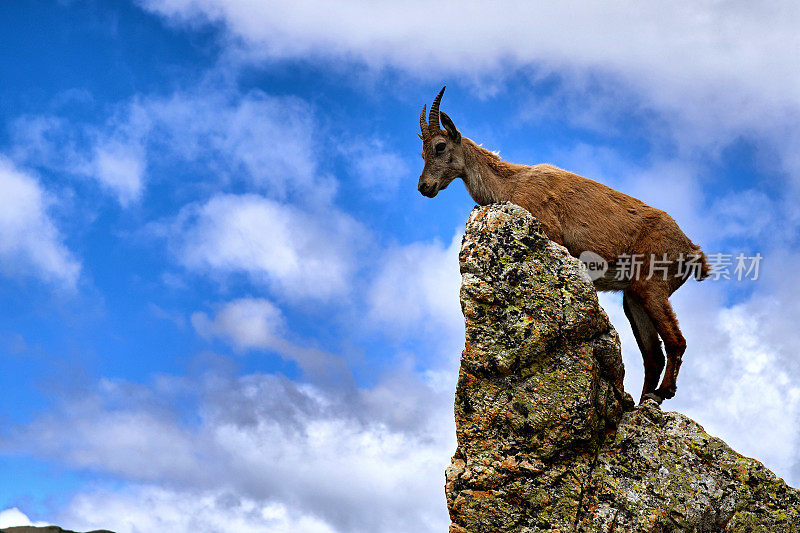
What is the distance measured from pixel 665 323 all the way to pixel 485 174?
4215 mm

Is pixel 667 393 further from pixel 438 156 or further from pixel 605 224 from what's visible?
pixel 438 156

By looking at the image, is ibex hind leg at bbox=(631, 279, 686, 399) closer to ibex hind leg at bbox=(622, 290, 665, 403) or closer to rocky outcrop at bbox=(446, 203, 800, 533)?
ibex hind leg at bbox=(622, 290, 665, 403)

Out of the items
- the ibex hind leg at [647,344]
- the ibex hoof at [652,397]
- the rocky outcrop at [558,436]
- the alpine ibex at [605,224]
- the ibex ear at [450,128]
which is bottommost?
the rocky outcrop at [558,436]

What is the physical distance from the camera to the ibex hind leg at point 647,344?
41.9 feet

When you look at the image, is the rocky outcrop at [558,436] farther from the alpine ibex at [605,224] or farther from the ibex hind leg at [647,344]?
the ibex hind leg at [647,344]

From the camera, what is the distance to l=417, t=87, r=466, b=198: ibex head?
13102 mm

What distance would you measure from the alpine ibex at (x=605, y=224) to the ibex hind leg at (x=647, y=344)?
0.06ft

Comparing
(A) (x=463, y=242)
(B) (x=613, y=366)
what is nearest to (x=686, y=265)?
(B) (x=613, y=366)

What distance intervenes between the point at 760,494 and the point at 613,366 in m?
2.63

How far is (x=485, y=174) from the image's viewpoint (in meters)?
13.2

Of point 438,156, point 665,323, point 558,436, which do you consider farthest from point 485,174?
point 558,436

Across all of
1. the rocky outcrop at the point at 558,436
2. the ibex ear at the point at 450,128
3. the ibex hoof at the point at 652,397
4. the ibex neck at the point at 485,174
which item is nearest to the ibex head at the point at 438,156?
the ibex ear at the point at 450,128

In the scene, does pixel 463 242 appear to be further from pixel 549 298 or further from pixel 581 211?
pixel 581 211

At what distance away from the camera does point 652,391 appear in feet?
41.4
